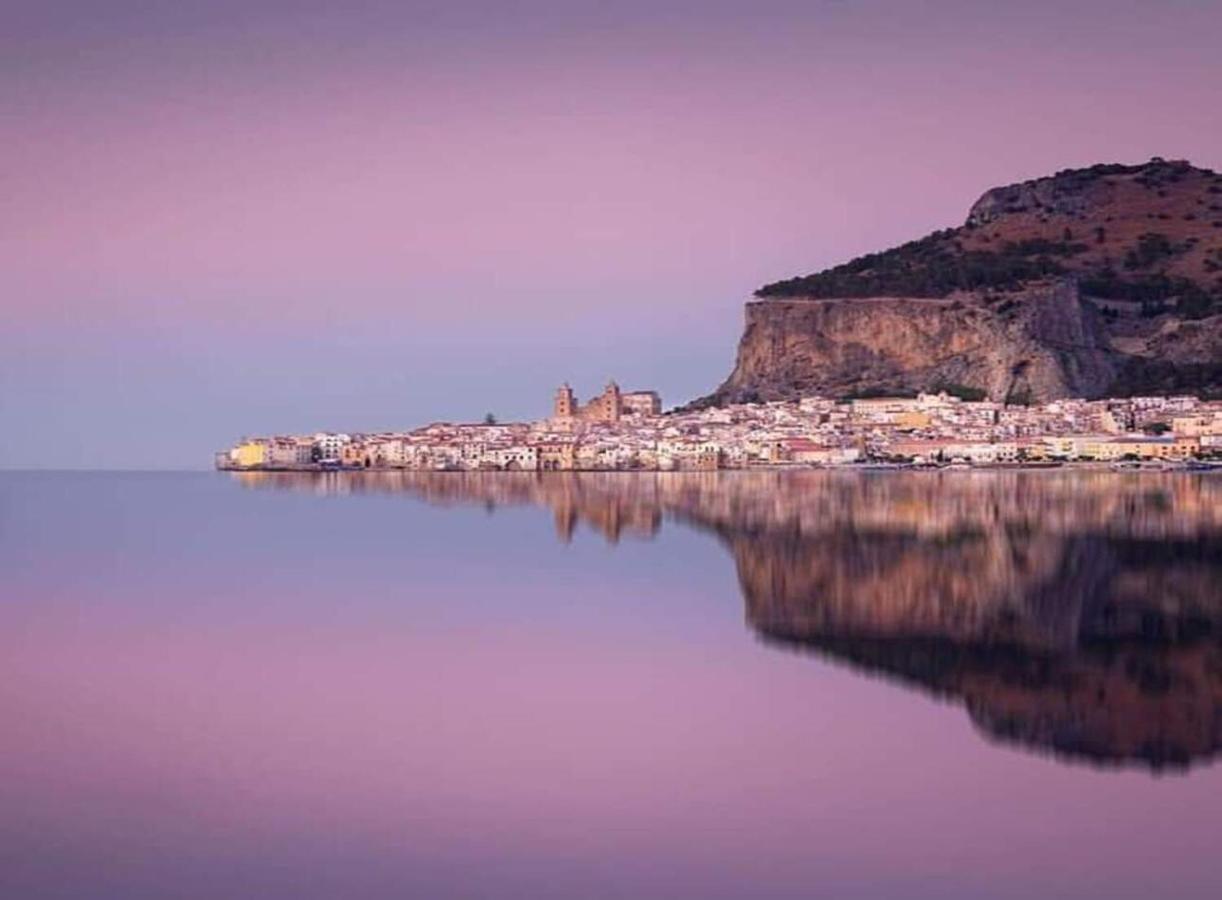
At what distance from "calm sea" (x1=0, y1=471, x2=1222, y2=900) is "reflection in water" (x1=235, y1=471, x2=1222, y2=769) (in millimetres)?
68

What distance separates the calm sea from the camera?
302 inches

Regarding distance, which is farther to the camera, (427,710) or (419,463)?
(419,463)

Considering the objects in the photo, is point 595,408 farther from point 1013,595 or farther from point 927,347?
point 1013,595

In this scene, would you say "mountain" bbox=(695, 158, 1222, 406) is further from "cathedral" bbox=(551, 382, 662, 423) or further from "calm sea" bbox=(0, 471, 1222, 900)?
"calm sea" bbox=(0, 471, 1222, 900)

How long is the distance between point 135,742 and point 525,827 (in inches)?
128

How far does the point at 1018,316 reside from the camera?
70.1 metres

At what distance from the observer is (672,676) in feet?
42.5

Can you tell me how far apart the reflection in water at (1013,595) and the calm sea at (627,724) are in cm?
7

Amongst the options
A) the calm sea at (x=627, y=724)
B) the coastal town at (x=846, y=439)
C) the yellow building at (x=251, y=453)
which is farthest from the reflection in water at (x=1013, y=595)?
the yellow building at (x=251, y=453)

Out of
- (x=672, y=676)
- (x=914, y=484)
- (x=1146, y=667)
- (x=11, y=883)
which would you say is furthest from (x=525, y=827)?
(x=914, y=484)

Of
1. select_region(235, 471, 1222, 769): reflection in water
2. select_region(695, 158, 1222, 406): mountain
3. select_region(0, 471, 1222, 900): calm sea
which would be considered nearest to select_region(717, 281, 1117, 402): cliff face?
select_region(695, 158, 1222, 406): mountain

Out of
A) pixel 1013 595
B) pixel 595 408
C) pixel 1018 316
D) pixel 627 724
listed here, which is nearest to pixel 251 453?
pixel 595 408

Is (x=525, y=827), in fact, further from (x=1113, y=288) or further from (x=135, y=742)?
(x=1113, y=288)

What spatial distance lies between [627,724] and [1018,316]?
61.8 meters
